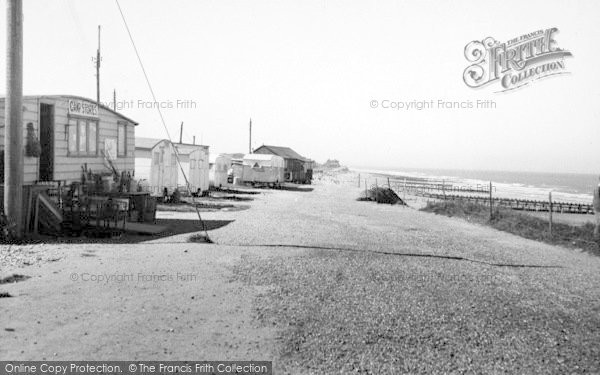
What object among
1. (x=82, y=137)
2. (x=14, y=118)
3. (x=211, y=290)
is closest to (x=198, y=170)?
(x=82, y=137)

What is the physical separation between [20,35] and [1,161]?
132 inches

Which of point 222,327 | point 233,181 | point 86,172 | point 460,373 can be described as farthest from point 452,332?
point 233,181

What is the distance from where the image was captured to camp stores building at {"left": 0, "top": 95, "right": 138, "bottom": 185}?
1283cm

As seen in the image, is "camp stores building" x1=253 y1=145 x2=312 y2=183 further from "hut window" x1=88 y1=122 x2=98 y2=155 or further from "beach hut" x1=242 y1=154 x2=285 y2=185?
"hut window" x1=88 y1=122 x2=98 y2=155

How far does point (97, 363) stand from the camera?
15.2ft

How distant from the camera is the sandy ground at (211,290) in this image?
5.16 metres

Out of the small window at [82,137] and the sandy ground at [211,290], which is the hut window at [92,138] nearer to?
the small window at [82,137]

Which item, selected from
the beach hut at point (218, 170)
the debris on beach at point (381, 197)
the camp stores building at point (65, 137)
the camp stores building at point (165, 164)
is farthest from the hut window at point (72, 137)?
the debris on beach at point (381, 197)

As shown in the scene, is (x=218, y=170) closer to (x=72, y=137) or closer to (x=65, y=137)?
(x=72, y=137)

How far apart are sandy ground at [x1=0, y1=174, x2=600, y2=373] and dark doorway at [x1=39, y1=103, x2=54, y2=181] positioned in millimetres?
4111

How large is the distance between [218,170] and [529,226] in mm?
21992

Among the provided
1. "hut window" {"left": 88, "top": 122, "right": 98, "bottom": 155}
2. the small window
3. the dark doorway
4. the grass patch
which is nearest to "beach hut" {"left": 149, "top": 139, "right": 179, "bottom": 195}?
"hut window" {"left": 88, "top": 122, "right": 98, "bottom": 155}

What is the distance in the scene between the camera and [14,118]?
36.5 feet

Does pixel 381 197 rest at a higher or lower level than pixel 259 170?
lower
